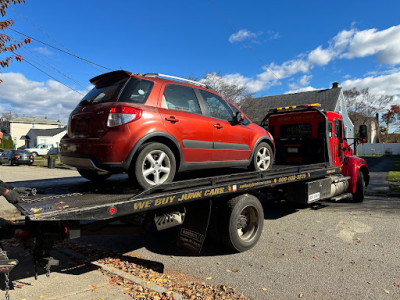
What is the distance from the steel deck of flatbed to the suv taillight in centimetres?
87

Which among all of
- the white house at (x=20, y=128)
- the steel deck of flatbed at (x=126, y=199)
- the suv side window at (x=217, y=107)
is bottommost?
the steel deck of flatbed at (x=126, y=199)

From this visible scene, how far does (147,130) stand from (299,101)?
29.5 metres

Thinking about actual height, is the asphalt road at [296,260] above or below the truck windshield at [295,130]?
below

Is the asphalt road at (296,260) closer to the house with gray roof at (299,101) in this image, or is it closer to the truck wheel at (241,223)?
the truck wheel at (241,223)

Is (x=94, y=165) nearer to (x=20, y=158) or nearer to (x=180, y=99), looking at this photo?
(x=180, y=99)

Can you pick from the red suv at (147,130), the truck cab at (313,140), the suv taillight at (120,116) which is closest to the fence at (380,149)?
the truck cab at (313,140)

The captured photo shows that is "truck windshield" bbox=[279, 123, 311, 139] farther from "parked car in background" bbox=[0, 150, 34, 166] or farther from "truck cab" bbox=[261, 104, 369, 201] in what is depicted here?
"parked car in background" bbox=[0, 150, 34, 166]

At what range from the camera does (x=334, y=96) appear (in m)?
28.6

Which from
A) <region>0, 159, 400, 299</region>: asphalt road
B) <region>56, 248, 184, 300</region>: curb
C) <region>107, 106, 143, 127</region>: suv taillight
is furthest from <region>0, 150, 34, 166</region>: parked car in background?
<region>107, 106, 143, 127</region>: suv taillight

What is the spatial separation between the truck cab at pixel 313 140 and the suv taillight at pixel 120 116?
204 inches

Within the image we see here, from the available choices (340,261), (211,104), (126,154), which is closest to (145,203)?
(126,154)

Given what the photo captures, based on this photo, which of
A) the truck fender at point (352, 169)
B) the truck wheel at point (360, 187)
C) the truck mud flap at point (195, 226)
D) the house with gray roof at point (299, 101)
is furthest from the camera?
the house with gray roof at point (299, 101)

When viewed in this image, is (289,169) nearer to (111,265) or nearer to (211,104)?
(211,104)

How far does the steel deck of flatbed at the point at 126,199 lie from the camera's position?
2725 mm
